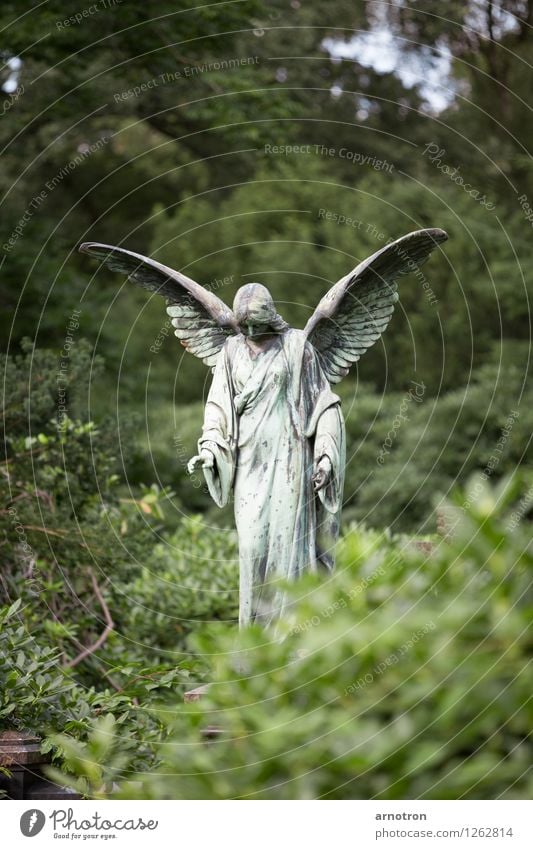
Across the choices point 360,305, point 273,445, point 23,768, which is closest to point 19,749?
point 23,768

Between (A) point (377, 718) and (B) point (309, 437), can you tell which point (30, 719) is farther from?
(A) point (377, 718)

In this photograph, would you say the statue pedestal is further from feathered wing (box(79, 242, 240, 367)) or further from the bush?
the bush

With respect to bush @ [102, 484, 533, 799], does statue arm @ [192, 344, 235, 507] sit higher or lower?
higher

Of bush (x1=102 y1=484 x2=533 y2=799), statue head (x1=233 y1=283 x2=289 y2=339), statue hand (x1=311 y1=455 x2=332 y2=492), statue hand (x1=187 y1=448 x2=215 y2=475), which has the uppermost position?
statue head (x1=233 y1=283 x2=289 y2=339)

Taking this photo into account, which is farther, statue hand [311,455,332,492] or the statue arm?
the statue arm

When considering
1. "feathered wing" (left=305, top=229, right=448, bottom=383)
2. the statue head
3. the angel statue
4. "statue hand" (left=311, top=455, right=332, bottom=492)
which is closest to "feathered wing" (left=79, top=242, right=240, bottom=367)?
the angel statue

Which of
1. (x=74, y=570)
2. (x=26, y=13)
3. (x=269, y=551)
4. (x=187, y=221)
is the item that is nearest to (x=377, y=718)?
(x=269, y=551)

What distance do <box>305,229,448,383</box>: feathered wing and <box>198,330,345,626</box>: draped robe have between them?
1.05ft

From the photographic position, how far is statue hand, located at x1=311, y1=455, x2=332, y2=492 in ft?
21.0

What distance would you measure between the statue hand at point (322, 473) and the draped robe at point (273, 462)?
5cm

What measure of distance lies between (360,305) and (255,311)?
0.85 m

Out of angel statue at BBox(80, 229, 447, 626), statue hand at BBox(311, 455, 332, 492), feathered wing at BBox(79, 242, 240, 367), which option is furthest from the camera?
feathered wing at BBox(79, 242, 240, 367)

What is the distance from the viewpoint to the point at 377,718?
3.05m

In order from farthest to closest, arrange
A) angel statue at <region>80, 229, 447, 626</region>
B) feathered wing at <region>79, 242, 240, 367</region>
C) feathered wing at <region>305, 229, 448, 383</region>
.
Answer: feathered wing at <region>79, 242, 240, 367</region>
feathered wing at <region>305, 229, 448, 383</region>
angel statue at <region>80, 229, 447, 626</region>
